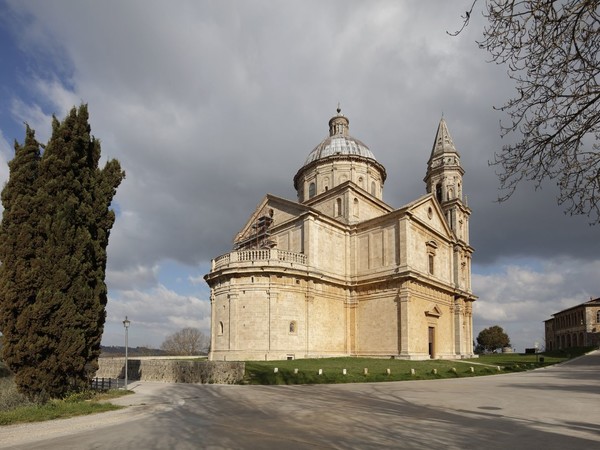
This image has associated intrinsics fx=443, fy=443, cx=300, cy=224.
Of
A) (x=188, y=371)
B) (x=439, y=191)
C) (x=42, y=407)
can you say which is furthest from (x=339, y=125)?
(x=42, y=407)

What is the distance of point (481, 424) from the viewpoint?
10547 mm

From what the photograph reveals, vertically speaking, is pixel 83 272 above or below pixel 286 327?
above

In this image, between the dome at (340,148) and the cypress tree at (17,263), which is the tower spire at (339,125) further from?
the cypress tree at (17,263)

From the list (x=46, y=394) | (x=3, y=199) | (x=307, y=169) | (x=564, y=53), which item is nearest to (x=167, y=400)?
(x=46, y=394)

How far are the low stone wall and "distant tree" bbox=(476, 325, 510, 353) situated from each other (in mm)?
81728

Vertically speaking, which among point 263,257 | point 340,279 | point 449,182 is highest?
point 449,182

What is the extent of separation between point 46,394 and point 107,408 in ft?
8.36

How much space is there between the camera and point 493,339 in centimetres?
9169

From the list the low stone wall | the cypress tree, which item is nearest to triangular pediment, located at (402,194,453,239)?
the low stone wall

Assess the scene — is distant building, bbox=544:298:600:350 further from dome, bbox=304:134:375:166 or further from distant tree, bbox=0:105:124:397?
distant tree, bbox=0:105:124:397

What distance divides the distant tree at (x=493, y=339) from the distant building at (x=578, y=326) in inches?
435

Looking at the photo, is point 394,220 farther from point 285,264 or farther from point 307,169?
point 307,169

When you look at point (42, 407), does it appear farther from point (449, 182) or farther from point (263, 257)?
point (449, 182)

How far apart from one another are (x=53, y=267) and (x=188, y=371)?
36.0 feet
